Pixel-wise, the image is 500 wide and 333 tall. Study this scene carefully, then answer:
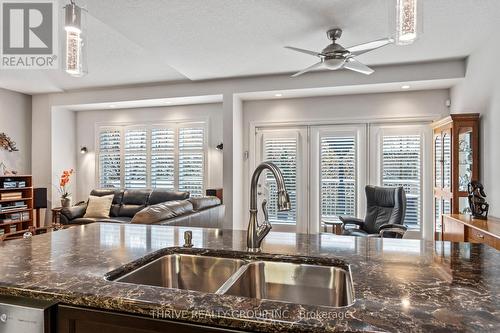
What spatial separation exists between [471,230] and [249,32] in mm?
3004

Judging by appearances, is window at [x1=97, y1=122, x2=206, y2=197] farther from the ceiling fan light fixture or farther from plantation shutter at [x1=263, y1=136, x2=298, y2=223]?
the ceiling fan light fixture

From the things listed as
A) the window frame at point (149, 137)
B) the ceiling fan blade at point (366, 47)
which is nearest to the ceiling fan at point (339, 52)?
the ceiling fan blade at point (366, 47)

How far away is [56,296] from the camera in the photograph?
911 mm

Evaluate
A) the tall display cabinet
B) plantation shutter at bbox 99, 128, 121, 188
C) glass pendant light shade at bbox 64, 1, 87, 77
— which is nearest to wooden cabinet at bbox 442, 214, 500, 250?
the tall display cabinet

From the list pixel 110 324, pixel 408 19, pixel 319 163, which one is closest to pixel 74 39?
pixel 110 324

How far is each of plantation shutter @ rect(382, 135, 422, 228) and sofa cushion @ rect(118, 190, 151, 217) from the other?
427cm

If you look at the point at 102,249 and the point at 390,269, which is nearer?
the point at 390,269

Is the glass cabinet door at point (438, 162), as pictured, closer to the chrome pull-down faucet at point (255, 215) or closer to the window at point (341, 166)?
the window at point (341, 166)

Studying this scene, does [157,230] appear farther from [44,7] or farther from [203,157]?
[203,157]

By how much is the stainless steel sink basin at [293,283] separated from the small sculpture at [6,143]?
21.5 feet

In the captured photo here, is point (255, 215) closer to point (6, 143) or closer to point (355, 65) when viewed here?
point (355, 65)

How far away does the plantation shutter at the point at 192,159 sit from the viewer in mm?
6219

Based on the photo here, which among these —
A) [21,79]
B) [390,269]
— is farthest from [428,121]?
[21,79]

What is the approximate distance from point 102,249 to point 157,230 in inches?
18.8
